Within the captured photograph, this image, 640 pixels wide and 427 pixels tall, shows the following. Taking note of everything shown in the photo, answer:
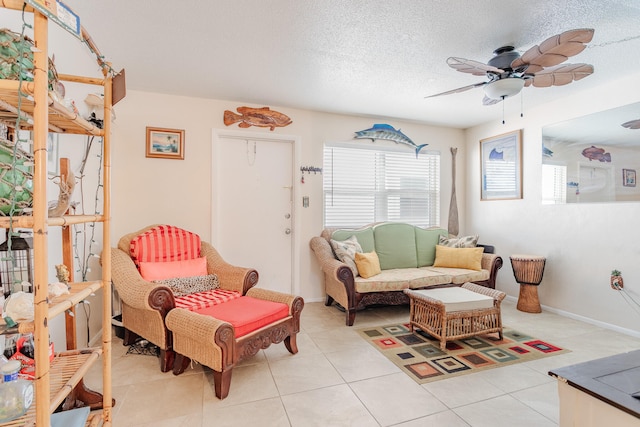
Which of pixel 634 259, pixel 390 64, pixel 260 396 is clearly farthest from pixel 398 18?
pixel 634 259

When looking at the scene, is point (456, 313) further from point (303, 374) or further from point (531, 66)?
point (531, 66)

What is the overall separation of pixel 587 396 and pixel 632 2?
7.20 ft

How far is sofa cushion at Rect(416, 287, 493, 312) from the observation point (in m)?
2.51

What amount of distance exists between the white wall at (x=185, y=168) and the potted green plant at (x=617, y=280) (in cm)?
296

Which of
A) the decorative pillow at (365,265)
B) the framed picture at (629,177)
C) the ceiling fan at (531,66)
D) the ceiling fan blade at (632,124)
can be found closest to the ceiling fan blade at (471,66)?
the ceiling fan at (531,66)

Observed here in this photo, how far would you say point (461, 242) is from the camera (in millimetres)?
3912

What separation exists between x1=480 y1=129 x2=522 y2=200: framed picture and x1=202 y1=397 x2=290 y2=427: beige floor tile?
147 inches

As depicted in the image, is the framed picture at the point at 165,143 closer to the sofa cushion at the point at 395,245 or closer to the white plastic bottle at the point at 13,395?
the sofa cushion at the point at 395,245

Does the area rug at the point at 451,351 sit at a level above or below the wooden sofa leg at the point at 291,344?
below

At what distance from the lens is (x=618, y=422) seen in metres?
1.11

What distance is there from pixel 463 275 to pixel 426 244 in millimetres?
712

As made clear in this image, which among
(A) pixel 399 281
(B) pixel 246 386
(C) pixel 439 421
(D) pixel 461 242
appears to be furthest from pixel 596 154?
(B) pixel 246 386

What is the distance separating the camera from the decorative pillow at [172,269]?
2594 mm

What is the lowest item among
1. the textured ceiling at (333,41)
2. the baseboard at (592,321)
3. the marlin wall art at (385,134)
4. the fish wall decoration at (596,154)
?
the baseboard at (592,321)
